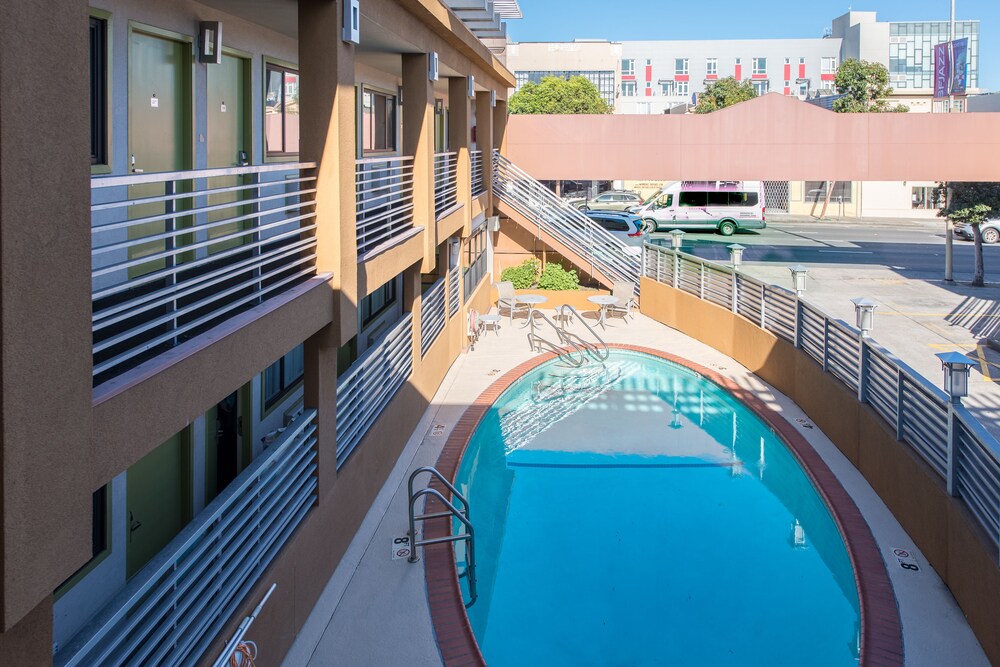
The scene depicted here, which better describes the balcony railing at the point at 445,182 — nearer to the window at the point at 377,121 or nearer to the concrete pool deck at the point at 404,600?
the window at the point at 377,121

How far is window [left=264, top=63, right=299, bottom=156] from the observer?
1019cm

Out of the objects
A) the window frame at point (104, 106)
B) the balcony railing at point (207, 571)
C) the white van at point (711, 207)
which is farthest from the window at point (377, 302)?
the white van at point (711, 207)

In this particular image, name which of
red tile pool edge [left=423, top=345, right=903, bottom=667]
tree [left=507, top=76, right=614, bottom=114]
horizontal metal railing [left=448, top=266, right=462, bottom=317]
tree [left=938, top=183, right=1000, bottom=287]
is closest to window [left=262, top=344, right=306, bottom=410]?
red tile pool edge [left=423, top=345, right=903, bottom=667]

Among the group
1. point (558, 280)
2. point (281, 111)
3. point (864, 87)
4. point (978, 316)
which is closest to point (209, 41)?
point (281, 111)

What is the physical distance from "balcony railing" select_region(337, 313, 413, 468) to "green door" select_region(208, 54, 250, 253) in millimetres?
1910

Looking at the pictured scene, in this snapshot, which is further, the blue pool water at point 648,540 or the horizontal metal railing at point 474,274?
the horizontal metal railing at point 474,274

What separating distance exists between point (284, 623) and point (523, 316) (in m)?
15.3

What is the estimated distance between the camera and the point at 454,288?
17.2 meters

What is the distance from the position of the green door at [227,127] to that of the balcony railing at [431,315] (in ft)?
15.1

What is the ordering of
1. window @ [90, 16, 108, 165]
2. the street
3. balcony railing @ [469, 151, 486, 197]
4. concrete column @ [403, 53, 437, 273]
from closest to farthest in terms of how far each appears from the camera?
1. window @ [90, 16, 108, 165]
2. concrete column @ [403, 53, 437, 273]
3. the street
4. balcony railing @ [469, 151, 486, 197]

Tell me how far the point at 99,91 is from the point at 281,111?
13.6 feet

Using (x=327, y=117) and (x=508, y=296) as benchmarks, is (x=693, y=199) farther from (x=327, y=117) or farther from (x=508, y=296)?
(x=327, y=117)

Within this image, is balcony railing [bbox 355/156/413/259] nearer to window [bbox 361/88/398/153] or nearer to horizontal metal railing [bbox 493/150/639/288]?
window [bbox 361/88/398/153]

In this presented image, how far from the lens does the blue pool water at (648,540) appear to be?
809 centimetres
